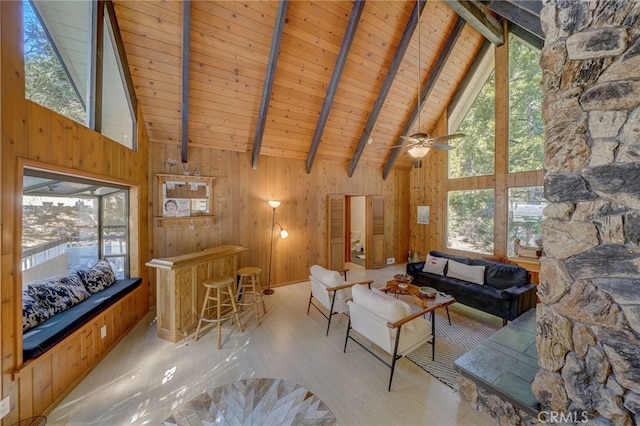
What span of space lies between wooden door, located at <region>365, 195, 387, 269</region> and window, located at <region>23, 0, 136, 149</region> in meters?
5.36

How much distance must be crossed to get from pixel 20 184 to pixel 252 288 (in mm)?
3078

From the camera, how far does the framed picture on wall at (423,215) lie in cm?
688

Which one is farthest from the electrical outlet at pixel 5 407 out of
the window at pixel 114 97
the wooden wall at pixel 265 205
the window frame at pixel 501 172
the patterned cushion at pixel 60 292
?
the window frame at pixel 501 172

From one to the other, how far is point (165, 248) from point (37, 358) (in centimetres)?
232

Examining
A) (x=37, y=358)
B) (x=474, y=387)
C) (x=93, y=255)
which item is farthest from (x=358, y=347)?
(x=93, y=255)

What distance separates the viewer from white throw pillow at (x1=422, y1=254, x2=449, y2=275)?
4.39 meters

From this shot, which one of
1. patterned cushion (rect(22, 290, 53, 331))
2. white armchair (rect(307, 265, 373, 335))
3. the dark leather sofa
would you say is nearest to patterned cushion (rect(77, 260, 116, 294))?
patterned cushion (rect(22, 290, 53, 331))

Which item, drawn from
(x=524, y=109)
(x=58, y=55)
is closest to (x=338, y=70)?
(x=58, y=55)

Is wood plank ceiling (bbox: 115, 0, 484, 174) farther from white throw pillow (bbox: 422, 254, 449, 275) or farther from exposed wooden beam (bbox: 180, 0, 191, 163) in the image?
white throw pillow (bbox: 422, 254, 449, 275)

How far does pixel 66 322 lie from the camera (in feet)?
7.23

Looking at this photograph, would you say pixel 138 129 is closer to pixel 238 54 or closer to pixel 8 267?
pixel 238 54

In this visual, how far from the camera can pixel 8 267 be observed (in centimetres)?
171

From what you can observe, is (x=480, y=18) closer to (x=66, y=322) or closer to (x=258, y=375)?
(x=258, y=375)

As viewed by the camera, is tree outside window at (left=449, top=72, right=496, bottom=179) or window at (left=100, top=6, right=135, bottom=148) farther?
tree outside window at (left=449, top=72, right=496, bottom=179)
